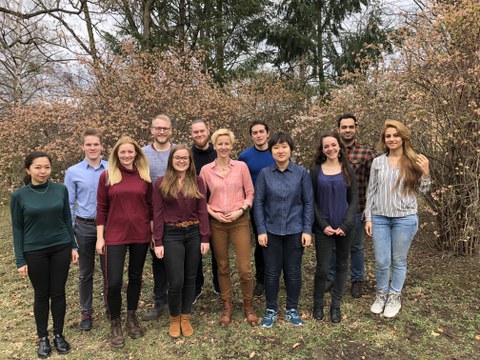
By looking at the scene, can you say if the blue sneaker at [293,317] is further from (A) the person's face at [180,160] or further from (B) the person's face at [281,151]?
(A) the person's face at [180,160]

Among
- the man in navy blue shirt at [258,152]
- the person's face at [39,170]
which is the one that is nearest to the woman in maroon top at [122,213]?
the person's face at [39,170]

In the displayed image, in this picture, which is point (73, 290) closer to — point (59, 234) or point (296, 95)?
point (59, 234)

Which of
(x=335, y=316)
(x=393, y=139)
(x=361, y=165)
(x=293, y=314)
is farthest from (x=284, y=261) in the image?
(x=393, y=139)

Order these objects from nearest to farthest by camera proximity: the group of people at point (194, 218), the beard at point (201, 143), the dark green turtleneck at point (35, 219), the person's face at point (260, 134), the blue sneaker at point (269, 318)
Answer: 1. the dark green turtleneck at point (35, 219)
2. the group of people at point (194, 218)
3. the blue sneaker at point (269, 318)
4. the person's face at point (260, 134)
5. the beard at point (201, 143)

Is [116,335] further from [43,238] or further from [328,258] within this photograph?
[328,258]

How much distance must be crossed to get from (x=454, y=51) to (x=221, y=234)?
360cm

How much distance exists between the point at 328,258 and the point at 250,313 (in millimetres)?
1007

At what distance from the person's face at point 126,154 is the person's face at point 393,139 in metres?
2.49

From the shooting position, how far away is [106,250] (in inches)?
129

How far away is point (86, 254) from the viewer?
3.61 meters

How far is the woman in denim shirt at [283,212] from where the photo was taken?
341 centimetres

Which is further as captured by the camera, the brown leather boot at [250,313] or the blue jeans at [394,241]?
the brown leather boot at [250,313]

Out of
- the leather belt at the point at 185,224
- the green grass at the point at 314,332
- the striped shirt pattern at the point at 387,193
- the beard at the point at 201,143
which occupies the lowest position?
the green grass at the point at 314,332

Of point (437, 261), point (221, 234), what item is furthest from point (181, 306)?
point (437, 261)
